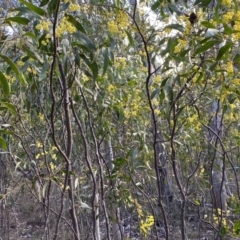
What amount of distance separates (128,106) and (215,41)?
955 millimetres

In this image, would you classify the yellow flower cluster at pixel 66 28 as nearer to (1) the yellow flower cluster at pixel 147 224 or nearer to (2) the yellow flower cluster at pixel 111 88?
(2) the yellow flower cluster at pixel 111 88

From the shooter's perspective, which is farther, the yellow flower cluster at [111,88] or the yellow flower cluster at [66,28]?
the yellow flower cluster at [111,88]

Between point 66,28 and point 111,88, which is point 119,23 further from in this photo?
point 111,88

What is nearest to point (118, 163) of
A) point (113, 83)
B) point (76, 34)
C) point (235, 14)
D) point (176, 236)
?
point (113, 83)

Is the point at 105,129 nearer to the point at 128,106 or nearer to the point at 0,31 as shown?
the point at 128,106

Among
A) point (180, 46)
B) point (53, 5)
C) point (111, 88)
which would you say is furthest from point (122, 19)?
point (111, 88)

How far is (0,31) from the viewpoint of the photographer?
1146mm

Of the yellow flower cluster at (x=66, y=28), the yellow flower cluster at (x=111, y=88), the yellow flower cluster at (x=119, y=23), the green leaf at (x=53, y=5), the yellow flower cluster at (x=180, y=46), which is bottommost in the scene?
the yellow flower cluster at (x=180, y=46)

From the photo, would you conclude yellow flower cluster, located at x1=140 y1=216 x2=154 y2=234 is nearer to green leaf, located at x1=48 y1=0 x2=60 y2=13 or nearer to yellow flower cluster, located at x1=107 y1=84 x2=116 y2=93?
yellow flower cluster, located at x1=107 y1=84 x2=116 y2=93

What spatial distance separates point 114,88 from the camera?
2141 millimetres

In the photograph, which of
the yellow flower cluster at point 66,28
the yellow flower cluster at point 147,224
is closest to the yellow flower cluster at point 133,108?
the yellow flower cluster at point 147,224

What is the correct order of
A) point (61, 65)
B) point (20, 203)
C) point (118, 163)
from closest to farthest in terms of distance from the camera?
point (61, 65) → point (118, 163) → point (20, 203)

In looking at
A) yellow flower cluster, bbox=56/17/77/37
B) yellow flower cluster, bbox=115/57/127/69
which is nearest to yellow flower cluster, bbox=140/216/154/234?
yellow flower cluster, bbox=115/57/127/69

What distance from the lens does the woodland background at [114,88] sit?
133 cm
